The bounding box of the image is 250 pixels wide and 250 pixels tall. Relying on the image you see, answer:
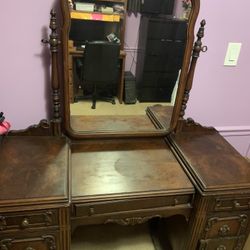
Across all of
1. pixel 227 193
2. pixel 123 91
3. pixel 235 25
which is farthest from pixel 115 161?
pixel 235 25

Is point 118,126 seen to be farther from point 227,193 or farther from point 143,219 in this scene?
point 227,193

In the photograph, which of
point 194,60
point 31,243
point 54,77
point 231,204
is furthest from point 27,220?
point 194,60

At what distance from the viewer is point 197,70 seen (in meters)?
1.37

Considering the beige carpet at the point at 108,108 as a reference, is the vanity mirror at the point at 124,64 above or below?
above

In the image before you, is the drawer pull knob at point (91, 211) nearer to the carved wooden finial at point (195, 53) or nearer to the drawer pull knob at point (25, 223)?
the drawer pull knob at point (25, 223)

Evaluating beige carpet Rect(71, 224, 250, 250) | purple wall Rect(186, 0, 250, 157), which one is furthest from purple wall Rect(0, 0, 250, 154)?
beige carpet Rect(71, 224, 250, 250)

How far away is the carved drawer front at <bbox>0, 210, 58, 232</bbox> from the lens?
88 centimetres

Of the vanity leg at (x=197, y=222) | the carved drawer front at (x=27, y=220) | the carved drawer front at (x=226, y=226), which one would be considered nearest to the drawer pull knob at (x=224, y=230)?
the carved drawer front at (x=226, y=226)

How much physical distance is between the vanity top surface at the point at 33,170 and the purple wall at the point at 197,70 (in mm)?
166

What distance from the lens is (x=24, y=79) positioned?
1.16 m

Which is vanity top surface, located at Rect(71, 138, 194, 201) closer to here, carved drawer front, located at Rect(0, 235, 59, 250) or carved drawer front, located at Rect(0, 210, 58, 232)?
carved drawer front, located at Rect(0, 210, 58, 232)

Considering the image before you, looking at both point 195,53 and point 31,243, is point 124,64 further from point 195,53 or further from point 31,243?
point 31,243

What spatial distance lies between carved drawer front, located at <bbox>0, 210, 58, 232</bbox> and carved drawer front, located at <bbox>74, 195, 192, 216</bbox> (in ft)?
0.31

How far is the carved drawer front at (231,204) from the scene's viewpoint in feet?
3.49
